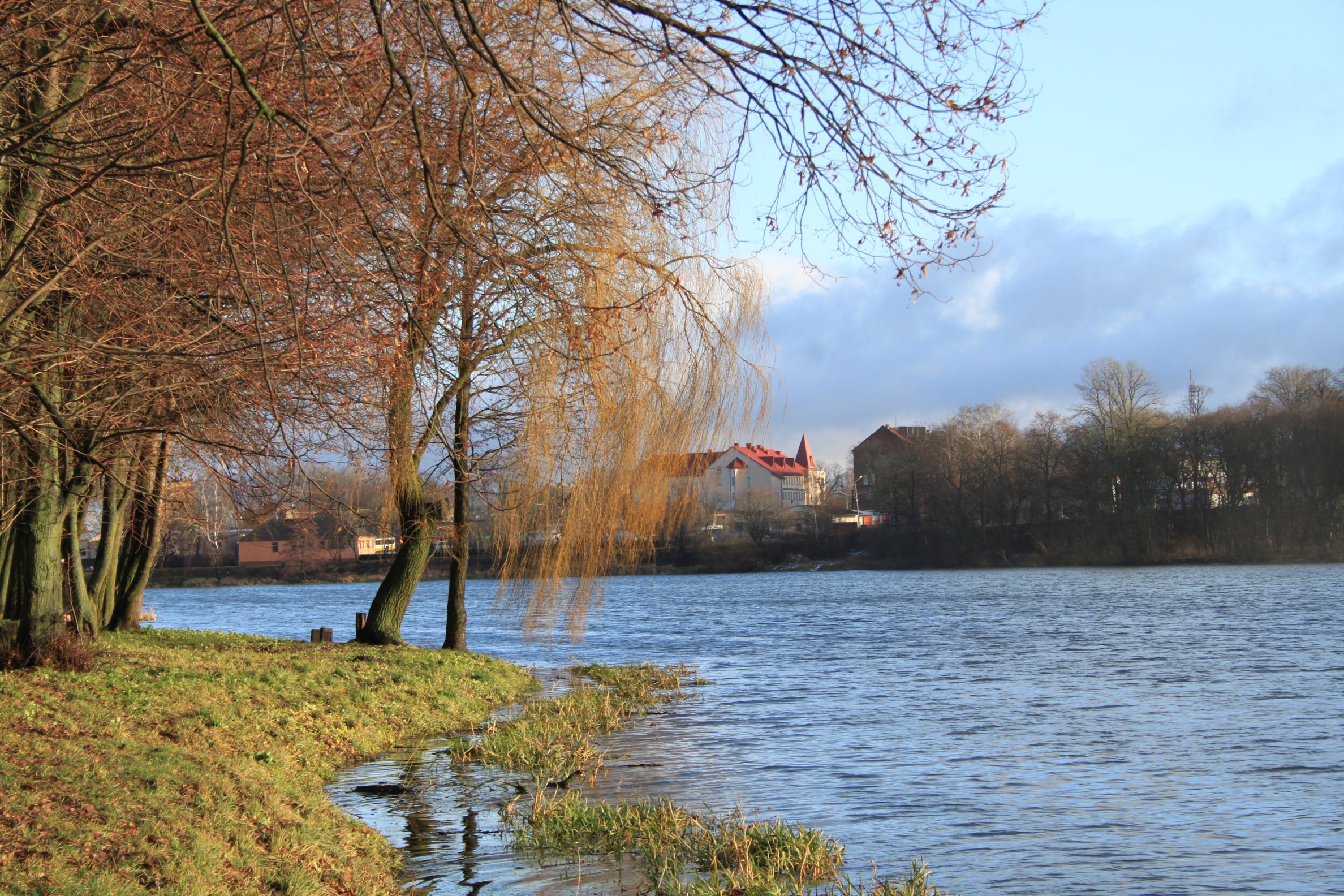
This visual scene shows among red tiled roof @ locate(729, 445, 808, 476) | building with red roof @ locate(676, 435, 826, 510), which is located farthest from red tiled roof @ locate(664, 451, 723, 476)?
red tiled roof @ locate(729, 445, 808, 476)

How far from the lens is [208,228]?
23.0ft

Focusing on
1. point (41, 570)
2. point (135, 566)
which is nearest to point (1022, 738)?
point (41, 570)

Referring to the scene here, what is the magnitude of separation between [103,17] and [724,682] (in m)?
15.5

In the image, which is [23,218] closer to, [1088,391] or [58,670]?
[58,670]

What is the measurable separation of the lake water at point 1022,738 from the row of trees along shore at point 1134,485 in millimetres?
28139

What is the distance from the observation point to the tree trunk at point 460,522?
1441 centimetres

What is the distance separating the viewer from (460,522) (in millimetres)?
16969

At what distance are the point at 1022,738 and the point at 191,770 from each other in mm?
10173

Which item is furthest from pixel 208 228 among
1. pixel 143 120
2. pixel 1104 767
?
pixel 1104 767

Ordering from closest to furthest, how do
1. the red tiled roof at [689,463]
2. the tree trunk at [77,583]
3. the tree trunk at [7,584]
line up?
the tree trunk at [77,583]
the tree trunk at [7,584]
the red tiled roof at [689,463]

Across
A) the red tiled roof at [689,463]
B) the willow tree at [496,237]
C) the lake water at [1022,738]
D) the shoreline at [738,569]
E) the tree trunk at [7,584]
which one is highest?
the willow tree at [496,237]

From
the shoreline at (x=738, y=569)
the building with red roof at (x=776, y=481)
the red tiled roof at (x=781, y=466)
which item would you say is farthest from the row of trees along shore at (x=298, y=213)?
the red tiled roof at (x=781, y=466)

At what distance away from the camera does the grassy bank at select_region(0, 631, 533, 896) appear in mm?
5418

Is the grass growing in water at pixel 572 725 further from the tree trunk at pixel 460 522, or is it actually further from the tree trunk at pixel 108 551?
the tree trunk at pixel 108 551
